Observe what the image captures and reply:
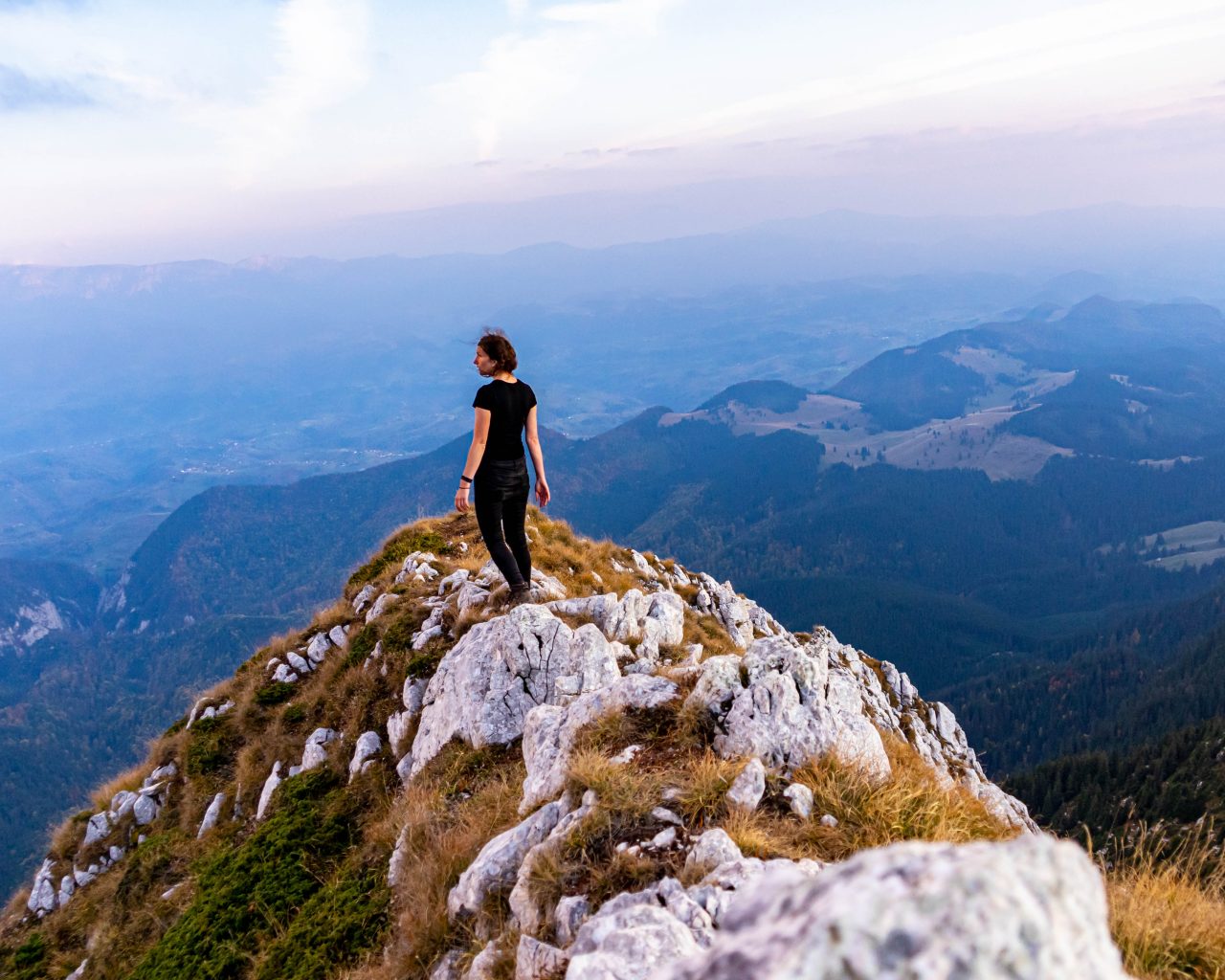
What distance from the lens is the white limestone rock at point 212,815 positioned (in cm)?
1349

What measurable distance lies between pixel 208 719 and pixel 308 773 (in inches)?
252

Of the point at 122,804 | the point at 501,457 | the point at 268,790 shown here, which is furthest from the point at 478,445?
the point at 122,804

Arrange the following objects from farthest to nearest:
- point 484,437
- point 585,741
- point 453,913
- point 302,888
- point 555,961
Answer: point 484,437 < point 302,888 < point 585,741 < point 453,913 < point 555,961

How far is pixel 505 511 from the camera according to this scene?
12852mm

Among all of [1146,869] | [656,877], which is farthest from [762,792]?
[1146,869]

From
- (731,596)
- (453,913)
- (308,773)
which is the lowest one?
(731,596)

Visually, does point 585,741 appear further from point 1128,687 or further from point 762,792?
point 1128,687

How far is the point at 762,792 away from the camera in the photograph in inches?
259

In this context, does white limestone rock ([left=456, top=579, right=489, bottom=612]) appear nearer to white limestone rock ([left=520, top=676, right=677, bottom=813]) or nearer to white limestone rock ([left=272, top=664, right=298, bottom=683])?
white limestone rock ([left=520, top=676, right=677, bottom=813])

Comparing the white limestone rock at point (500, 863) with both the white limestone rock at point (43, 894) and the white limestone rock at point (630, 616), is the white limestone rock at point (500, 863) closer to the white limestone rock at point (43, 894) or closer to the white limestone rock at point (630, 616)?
the white limestone rock at point (630, 616)

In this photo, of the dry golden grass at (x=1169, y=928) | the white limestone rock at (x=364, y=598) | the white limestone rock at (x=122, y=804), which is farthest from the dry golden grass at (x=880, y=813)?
the white limestone rock at (x=122, y=804)

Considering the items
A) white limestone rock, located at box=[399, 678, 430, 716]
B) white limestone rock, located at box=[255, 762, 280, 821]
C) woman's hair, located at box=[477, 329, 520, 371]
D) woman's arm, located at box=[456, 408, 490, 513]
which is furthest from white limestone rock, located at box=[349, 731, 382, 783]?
woman's hair, located at box=[477, 329, 520, 371]

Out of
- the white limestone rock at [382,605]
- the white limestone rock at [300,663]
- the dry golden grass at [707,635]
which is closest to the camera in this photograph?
the dry golden grass at [707,635]

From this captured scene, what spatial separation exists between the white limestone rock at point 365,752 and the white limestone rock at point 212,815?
3561 mm
